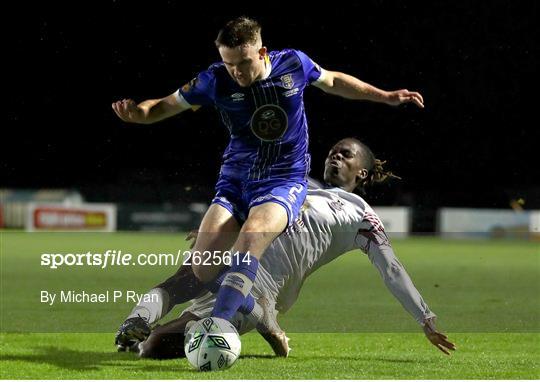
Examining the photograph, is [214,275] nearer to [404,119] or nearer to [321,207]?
[321,207]

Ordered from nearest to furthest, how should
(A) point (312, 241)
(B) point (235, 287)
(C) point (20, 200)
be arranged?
(B) point (235, 287) < (A) point (312, 241) < (C) point (20, 200)

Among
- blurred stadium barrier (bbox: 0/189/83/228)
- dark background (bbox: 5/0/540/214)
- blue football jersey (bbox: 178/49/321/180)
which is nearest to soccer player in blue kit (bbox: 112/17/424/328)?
blue football jersey (bbox: 178/49/321/180)

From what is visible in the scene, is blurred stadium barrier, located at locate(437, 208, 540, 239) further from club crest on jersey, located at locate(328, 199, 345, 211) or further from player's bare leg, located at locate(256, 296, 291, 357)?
player's bare leg, located at locate(256, 296, 291, 357)

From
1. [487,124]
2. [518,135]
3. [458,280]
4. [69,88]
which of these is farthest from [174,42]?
[518,135]

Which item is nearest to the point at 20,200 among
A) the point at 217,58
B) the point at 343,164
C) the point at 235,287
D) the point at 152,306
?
the point at 217,58

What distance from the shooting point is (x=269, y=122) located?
480cm

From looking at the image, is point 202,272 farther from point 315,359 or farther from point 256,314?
point 315,359

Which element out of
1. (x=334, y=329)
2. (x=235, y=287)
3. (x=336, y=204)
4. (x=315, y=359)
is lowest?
(x=334, y=329)

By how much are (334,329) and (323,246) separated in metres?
1.09

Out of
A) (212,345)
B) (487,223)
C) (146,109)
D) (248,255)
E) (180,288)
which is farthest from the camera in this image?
(487,223)

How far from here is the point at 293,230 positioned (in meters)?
5.16

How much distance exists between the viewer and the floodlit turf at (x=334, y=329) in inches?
172

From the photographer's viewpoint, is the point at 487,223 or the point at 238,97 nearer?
the point at 238,97

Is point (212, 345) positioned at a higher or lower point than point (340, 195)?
lower
